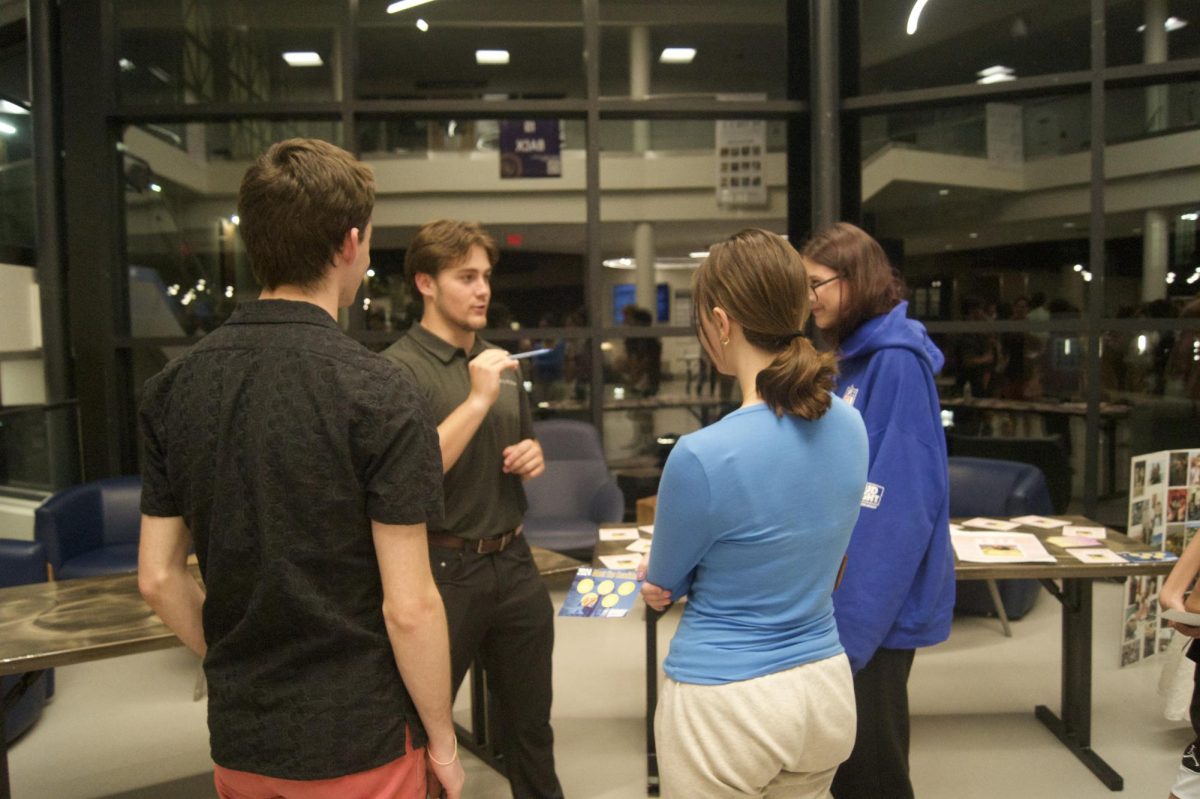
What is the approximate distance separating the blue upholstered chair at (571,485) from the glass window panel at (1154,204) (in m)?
2.88

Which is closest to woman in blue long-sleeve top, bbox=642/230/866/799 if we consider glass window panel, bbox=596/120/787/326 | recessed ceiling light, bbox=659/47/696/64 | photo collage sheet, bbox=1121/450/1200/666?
photo collage sheet, bbox=1121/450/1200/666

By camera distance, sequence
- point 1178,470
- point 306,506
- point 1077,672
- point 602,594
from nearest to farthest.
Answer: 1. point 306,506
2. point 602,594
3. point 1077,672
4. point 1178,470

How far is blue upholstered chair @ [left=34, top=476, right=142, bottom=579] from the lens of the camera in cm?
407

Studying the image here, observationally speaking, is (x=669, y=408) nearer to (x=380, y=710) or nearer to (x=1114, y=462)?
(x=1114, y=462)

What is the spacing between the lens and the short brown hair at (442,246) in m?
2.33

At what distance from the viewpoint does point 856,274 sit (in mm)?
1939

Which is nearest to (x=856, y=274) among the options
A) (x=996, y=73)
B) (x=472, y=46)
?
(x=996, y=73)

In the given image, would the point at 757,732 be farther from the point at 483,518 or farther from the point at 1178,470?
the point at 1178,470

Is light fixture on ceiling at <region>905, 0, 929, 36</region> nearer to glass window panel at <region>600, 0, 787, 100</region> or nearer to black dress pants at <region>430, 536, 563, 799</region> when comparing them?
glass window panel at <region>600, 0, 787, 100</region>

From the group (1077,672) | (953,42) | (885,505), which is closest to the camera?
(885,505)

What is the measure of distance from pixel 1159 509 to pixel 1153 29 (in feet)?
9.55

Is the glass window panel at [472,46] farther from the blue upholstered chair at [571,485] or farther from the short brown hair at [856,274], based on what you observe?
the short brown hair at [856,274]

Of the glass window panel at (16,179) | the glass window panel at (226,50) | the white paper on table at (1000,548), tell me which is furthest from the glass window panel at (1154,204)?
the glass window panel at (16,179)

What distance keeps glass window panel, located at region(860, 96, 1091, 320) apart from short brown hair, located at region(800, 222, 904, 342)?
3.77m
